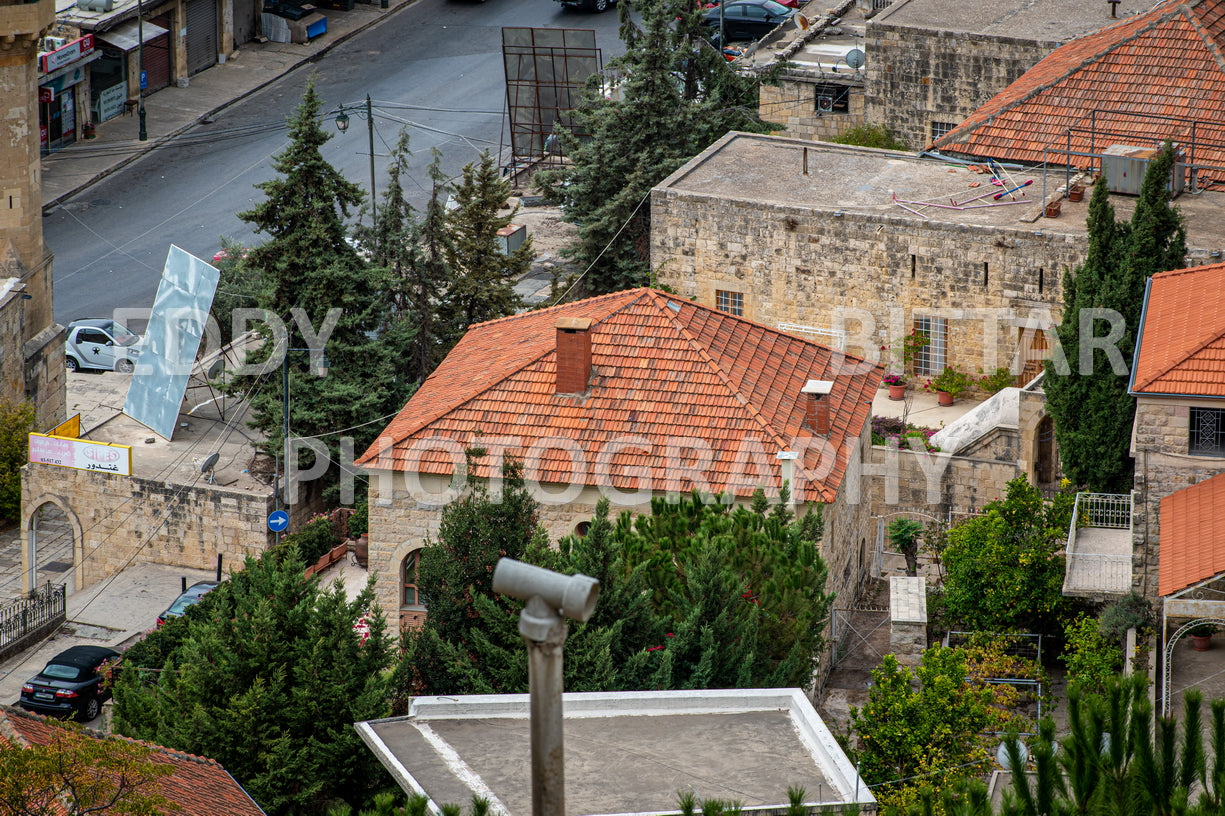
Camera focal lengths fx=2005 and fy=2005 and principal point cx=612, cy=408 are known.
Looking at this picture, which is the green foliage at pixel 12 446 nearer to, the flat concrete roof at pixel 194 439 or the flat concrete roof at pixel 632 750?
the flat concrete roof at pixel 194 439

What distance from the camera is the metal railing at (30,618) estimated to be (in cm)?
4081

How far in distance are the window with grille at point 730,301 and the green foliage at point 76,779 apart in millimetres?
24757

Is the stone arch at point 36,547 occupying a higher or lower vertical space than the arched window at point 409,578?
lower

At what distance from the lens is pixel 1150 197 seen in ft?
113

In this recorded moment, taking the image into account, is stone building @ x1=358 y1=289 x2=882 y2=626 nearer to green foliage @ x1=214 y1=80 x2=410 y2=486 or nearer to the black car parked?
the black car parked

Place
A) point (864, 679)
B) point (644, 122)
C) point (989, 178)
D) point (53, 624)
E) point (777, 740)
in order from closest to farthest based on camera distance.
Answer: point (777, 740), point (864, 679), point (53, 624), point (989, 178), point (644, 122)

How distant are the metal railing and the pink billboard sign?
2659 millimetres

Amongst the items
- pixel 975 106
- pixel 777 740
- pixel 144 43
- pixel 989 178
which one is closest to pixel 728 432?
pixel 777 740

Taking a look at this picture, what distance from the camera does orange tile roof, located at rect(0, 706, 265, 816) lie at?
76.2ft

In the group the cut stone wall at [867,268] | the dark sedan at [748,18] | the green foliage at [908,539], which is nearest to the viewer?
the green foliage at [908,539]

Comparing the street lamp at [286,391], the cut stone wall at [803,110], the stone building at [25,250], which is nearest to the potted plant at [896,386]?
the cut stone wall at [803,110]

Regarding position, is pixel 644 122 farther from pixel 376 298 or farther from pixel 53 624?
pixel 53 624

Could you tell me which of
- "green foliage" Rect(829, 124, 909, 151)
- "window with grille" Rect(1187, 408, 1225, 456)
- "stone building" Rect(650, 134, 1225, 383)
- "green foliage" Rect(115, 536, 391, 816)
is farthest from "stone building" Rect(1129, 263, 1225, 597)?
"green foliage" Rect(829, 124, 909, 151)

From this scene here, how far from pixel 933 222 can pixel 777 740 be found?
21.5 m
